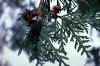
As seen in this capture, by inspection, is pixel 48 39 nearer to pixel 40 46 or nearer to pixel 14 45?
pixel 40 46

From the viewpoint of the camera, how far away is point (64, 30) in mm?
764

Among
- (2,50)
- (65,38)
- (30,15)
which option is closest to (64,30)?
(65,38)

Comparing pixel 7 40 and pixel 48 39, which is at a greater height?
pixel 48 39

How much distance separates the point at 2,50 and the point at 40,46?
4.90m

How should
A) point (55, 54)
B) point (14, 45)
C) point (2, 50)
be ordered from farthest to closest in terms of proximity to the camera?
point (2, 50) → point (14, 45) → point (55, 54)

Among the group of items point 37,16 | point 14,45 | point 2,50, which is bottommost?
point 2,50

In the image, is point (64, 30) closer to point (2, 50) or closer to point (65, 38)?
point (65, 38)

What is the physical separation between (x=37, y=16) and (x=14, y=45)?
12.7ft

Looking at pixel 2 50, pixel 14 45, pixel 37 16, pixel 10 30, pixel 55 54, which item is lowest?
pixel 2 50

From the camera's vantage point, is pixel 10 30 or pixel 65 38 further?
pixel 10 30

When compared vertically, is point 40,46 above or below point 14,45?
above

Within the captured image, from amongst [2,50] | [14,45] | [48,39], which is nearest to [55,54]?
[48,39]

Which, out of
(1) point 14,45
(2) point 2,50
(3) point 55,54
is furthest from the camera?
(2) point 2,50

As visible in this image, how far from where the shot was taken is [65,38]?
2.45 ft
